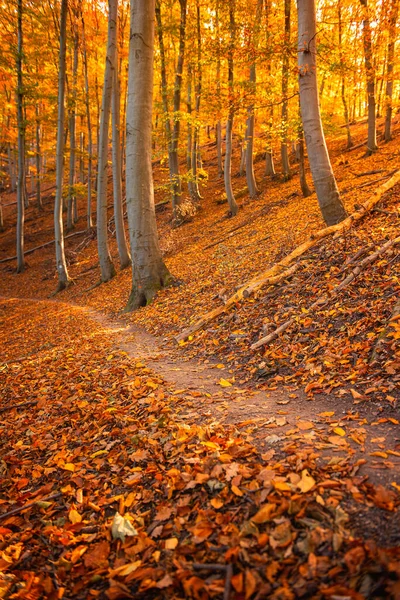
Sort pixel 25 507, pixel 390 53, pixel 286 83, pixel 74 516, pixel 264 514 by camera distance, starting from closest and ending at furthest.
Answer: pixel 264 514, pixel 74 516, pixel 25 507, pixel 286 83, pixel 390 53

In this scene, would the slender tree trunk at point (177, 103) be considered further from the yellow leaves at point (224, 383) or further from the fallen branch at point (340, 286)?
the yellow leaves at point (224, 383)

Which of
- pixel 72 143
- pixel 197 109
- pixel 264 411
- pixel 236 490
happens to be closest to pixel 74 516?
pixel 236 490

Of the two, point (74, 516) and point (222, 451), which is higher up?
point (222, 451)

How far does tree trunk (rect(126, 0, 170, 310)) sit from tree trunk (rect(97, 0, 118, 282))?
4.67 metres

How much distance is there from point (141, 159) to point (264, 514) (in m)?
8.05

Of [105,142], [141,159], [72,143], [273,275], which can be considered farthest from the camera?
[72,143]

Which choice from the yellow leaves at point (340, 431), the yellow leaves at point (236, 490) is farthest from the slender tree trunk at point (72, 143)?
the yellow leaves at point (236, 490)

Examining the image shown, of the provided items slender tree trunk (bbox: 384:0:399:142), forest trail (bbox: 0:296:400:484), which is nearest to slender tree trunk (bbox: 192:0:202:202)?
slender tree trunk (bbox: 384:0:399:142)

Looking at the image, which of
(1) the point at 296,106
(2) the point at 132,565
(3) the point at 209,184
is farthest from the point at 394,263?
(3) the point at 209,184

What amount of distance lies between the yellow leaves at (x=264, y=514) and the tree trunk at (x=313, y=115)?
623 cm

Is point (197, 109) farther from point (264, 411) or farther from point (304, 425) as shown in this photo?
point (304, 425)

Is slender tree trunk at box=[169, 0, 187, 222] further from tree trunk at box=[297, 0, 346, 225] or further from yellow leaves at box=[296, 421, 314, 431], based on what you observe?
yellow leaves at box=[296, 421, 314, 431]

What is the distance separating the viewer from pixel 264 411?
10.3 feet

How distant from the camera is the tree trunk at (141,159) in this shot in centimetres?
768
